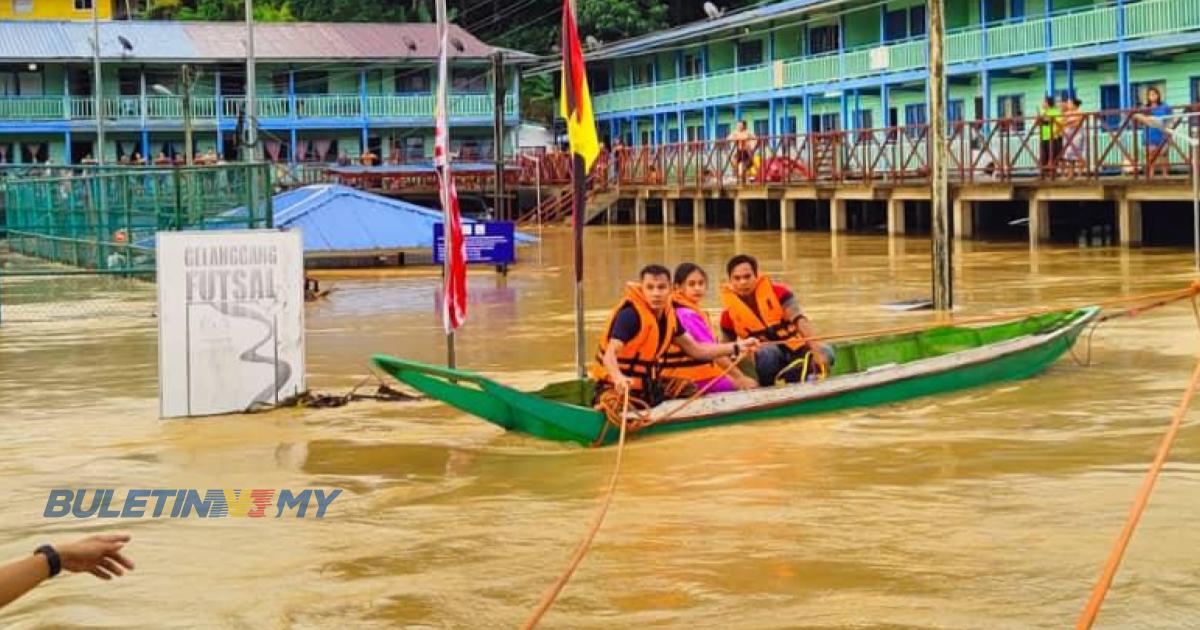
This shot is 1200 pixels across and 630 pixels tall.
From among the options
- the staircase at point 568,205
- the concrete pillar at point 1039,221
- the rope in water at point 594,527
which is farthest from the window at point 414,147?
the rope in water at point 594,527

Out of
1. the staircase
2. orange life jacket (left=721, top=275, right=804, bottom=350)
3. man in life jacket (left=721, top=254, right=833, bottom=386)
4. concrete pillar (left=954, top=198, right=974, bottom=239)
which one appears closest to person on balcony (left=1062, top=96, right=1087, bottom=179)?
concrete pillar (left=954, top=198, right=974, bottom=239)

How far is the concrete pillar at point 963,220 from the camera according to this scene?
36.9 metres

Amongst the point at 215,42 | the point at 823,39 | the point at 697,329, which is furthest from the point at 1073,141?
the point at 215,42

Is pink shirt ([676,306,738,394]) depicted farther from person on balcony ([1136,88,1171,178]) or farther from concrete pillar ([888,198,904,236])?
concrete pillar ([888,198,904,236])

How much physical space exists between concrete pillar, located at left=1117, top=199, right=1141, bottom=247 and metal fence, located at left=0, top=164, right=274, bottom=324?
1485 cm

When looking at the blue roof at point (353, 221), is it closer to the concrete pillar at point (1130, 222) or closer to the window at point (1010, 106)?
the concrete pillar at point (1130, 222)

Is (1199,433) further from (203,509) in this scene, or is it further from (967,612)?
(203,509)

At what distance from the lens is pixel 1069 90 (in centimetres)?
3769

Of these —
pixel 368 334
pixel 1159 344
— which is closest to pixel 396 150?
pixel 368 334

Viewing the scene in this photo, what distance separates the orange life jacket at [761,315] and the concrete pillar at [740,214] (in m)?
32.9

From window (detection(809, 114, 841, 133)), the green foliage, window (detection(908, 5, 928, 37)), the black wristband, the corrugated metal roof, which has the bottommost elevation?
the black wristband

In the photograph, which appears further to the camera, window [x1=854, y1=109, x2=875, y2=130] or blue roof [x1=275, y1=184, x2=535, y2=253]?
window [x1=854, y1=109, x2=875, y2=130]

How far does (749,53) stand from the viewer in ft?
188

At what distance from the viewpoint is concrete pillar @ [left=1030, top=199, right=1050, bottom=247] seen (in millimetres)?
33625
